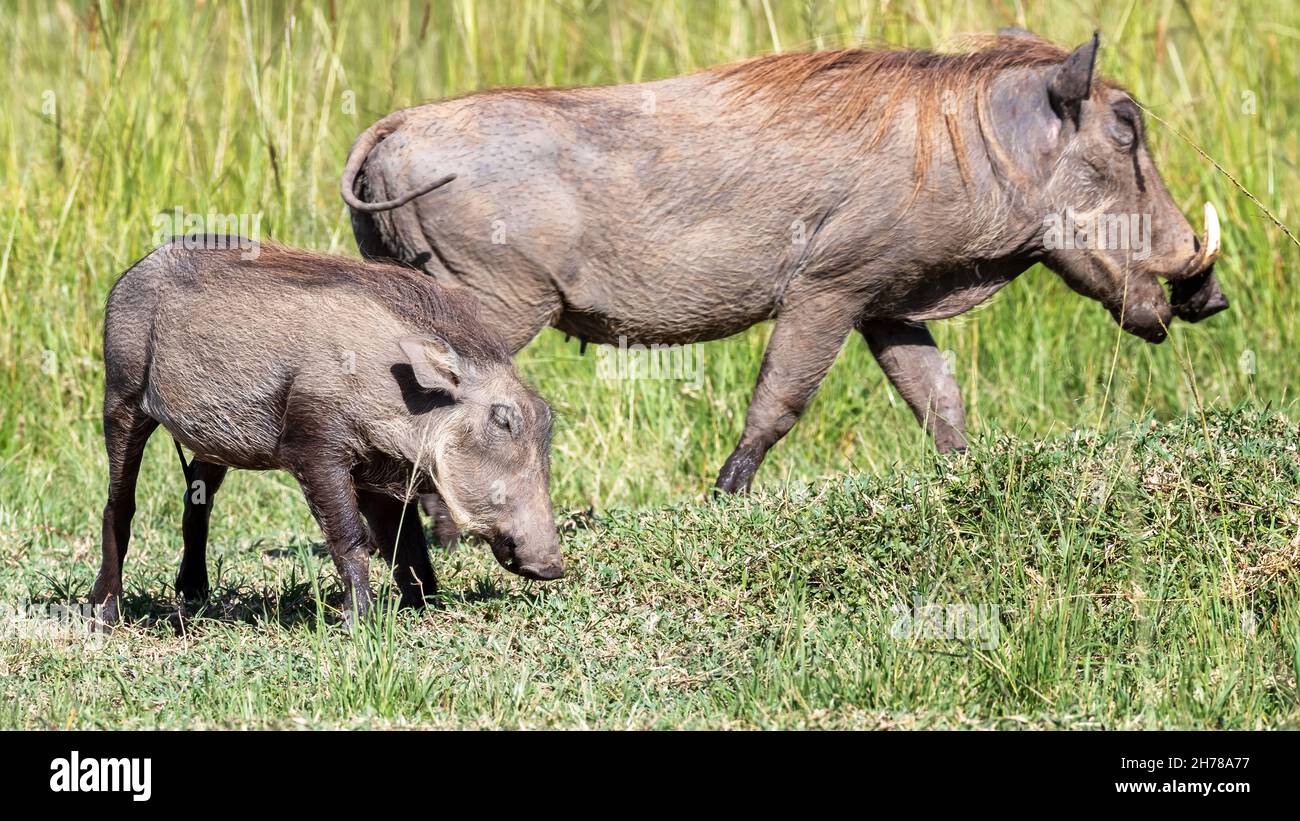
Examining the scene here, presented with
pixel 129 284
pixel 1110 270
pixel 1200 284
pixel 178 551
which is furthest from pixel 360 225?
pixel 1200 284

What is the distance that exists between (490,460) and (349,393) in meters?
0.39

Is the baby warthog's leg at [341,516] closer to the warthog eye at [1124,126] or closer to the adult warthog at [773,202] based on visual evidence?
the adult warthog at [773,202]

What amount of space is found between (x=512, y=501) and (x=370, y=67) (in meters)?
4.63

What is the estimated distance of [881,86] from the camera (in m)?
5.23

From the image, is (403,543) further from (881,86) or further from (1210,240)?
(1210,240)

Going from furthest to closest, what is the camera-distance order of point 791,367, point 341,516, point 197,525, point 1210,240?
point 1210,240
point 791,367
point 197,525
point 341,516

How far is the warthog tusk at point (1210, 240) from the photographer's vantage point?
527 centimetres

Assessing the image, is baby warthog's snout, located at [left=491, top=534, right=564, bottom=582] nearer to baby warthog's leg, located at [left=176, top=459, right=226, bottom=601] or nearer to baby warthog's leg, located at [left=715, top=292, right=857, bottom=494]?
baby warthog's leg, located at [left=176, top=459, right=226, bottom=601]

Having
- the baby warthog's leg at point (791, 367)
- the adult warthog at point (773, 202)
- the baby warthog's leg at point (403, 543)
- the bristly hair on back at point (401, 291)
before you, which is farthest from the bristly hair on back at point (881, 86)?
the baby warthog's leg at point (403, 543)

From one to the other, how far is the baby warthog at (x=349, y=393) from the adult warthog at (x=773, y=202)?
0.66 m

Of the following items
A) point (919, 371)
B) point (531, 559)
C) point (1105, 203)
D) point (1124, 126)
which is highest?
point (1124, 126)

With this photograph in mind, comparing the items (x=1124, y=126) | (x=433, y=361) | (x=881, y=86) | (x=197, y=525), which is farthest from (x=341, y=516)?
(x=1124, y=126)

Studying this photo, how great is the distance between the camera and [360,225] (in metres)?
5.02

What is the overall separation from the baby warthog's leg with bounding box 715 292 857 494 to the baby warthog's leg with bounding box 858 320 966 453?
0.76ft
